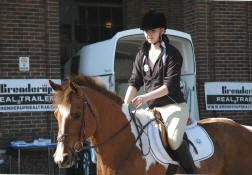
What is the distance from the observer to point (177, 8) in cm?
1268

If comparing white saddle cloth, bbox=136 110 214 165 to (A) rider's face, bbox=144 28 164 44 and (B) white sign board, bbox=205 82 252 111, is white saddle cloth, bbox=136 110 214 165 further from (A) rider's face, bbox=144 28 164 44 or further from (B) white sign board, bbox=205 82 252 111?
(B) white sign board, bbox=205 82 252 111

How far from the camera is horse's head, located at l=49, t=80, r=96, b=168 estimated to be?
3729 mm

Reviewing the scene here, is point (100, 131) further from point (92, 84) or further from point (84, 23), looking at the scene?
point (84, 23)

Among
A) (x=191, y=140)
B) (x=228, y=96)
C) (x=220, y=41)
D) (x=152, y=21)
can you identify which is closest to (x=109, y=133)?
(x=191, y=140)

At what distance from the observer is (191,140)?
4.91 meters

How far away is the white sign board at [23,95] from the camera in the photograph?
848cm

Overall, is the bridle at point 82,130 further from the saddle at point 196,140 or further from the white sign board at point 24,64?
the white sign board at point 24,64

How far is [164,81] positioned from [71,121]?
1.18m

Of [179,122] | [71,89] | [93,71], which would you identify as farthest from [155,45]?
[93,71]

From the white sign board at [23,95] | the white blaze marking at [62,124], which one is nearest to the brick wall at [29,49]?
the white sign board at [23,95]

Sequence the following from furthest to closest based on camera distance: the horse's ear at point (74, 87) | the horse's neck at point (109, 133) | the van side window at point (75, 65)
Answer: the van side window at point (75, 65) < the horse's neck at point (109, 133) < the horse's ear at point (74, 87)

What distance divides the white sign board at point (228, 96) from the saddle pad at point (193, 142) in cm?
512

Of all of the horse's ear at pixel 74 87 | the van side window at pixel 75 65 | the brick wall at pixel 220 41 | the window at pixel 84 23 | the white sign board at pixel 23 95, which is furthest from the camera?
the window at pixel 84 23

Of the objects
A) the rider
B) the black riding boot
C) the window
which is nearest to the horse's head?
the rider
